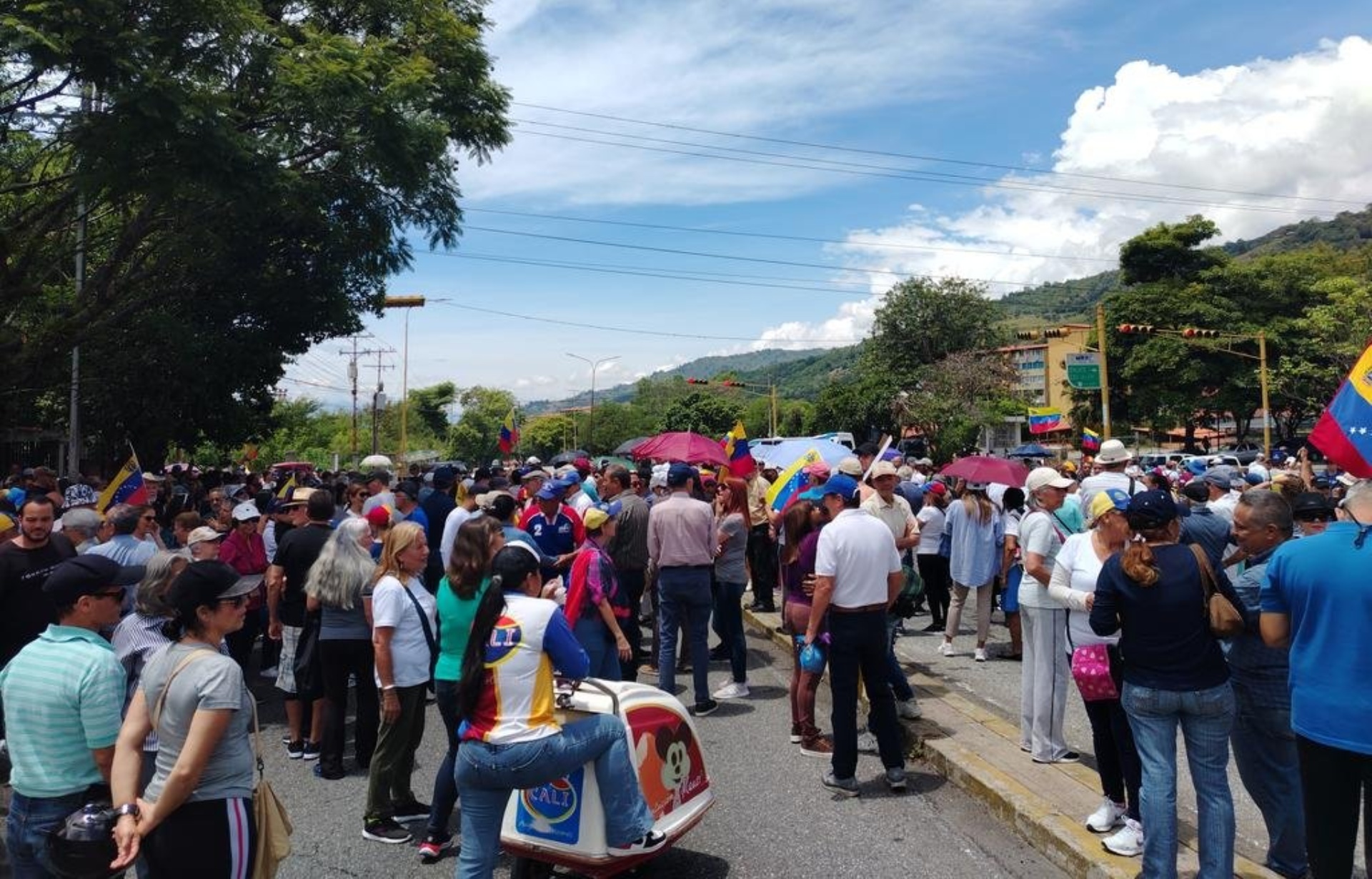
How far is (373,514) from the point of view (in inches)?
274

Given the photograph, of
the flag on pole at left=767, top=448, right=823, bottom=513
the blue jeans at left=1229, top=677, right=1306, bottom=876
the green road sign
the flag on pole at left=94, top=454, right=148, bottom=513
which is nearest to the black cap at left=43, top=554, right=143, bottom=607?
the blue jeans at left=1229, top=677, right=1306, bottom=876

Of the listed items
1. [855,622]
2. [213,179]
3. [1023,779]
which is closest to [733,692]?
[855,622]

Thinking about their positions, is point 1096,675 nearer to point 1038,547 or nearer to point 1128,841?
point 1128,841

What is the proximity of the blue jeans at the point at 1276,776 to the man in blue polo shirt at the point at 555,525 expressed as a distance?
184 inches

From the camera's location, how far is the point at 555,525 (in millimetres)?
7359

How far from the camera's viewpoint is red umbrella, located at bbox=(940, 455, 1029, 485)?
884cm

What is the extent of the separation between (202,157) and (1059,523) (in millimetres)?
11445

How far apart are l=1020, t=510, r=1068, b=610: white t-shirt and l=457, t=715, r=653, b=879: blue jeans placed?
3002mm

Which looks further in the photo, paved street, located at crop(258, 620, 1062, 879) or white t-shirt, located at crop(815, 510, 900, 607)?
white t-shirt, located at crop(815, 510, 900, 607)

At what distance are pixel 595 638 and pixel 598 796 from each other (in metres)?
2.10

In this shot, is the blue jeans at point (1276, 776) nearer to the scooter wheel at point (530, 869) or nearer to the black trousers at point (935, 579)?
the scooter wheel at point (530, 869)

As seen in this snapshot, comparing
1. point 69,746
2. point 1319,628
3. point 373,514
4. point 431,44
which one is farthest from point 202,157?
point 1319,628

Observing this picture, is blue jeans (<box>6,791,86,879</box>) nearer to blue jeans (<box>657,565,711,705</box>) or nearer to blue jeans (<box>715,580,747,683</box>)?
blue jeans (<box>657,565,711,705</box>)

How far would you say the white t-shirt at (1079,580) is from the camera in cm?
462
